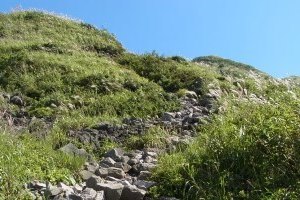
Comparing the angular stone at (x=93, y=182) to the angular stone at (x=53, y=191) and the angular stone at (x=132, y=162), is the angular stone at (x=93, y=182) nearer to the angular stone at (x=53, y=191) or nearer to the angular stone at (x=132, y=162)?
the angular stone at (x=53, y=191)

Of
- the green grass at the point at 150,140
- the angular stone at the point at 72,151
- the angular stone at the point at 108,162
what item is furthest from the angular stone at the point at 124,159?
the green grass at the point at 150,140

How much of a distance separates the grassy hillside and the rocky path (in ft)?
0.74

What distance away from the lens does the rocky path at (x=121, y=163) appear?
713cm

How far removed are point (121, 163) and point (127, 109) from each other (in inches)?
196

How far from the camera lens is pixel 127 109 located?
13.6 meters

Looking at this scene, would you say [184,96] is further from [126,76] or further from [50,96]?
[50,96]

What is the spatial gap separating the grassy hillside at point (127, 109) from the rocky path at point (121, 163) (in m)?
0.23

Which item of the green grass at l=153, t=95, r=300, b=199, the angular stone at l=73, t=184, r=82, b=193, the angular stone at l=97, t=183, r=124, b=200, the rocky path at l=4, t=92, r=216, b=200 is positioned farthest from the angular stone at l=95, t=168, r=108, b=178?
the green grass at l=153, t=95, r=300, b=199

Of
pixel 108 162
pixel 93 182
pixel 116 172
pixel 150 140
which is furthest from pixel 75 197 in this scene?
pixel 150 140

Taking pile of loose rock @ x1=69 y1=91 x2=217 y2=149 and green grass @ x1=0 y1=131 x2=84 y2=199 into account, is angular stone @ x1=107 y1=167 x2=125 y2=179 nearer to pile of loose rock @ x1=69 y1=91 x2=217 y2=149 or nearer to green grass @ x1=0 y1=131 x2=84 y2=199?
green grass @ x1=0 y1=131 x2=84 y2=199

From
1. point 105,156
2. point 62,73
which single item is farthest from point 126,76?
point 105,156

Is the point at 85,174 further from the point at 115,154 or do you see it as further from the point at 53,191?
the point at 115,154

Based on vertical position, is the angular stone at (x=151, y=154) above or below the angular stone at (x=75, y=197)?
above

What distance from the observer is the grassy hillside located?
7164 millimetres
